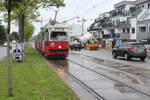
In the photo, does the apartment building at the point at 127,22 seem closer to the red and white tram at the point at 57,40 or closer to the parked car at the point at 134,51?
the parked car at the point at 134,51

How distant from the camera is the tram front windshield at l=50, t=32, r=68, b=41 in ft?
89.0

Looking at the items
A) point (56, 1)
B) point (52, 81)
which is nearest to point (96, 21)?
point (56, 1)

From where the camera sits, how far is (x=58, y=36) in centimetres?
2741

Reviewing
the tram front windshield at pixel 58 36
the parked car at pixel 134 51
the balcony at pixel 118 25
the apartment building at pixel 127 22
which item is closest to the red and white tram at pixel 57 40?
the tram front windshield at pixel 58 36

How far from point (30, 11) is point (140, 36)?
3301 centimetres

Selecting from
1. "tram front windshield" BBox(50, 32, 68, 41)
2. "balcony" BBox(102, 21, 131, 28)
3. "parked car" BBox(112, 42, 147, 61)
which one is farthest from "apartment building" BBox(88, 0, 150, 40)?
"tram front windshield" BBox(50, 32, 68, 41)

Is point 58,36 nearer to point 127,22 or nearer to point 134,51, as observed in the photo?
point 134,51

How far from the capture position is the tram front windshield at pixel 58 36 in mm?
27114

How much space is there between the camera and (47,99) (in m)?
8.41

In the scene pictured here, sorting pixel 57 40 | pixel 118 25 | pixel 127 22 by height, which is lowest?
pixel 57 40

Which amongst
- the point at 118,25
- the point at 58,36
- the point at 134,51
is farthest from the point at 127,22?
the point at 134,51

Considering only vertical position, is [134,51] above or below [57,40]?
below

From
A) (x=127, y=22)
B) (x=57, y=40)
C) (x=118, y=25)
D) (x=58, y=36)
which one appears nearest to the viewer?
(x=57, y=40)

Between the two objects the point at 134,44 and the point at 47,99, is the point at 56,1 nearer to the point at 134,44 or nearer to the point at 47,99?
the point at 134,44
